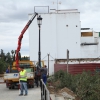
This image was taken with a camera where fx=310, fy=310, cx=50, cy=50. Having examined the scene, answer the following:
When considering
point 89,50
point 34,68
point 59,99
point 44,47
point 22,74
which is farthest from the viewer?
point 89,50

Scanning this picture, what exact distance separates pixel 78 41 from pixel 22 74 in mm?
34095

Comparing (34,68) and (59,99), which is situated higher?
(34,68)

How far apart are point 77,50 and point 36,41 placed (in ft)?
23.3

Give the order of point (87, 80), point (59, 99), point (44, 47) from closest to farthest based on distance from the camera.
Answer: point (87, 80)
point (59, 99)
point (44, 47)

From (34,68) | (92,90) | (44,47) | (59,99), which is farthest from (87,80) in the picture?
(44,47)

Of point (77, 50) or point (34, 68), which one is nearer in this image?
point (34, 68)

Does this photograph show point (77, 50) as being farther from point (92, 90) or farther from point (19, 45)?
point (92, 90)

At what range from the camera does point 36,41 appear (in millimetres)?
50062

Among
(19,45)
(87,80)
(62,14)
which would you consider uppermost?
(62,14)

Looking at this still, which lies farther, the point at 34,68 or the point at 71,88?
the point at 34,68

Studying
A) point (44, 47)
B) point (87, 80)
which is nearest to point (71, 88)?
point (87, 80)

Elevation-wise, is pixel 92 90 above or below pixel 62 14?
below

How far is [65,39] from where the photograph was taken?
167 feet

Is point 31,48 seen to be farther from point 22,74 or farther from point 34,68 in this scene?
point 22,74
